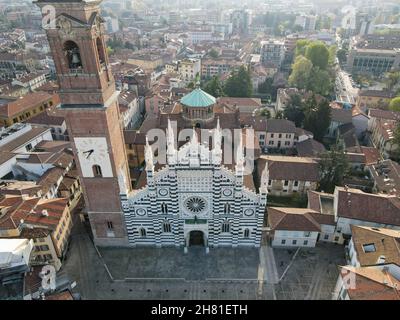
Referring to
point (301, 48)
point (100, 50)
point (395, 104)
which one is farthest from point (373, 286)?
point (301, 48)

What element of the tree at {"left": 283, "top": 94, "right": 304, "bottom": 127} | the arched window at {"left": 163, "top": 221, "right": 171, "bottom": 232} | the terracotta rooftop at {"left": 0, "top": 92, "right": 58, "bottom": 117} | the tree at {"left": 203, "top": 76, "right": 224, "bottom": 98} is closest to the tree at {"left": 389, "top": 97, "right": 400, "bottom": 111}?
the tree at {"left": 283, "top": 94, "right": 304, "bottom": 127}

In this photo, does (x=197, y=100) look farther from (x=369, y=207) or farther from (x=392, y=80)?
(x=392, y=80)

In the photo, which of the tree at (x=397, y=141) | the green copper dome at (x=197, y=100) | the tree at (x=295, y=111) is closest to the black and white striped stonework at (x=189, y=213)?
the green copper dome at (x=197, y=100)

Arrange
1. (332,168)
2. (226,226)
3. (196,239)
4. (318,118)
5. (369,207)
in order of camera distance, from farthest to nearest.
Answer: (318,118), (332,168), (196,239), (369,207), (226,226)

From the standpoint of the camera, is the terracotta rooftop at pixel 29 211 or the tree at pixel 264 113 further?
the tree at pixel 264 113

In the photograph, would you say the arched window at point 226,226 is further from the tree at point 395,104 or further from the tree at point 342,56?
the tree at point 342,56
